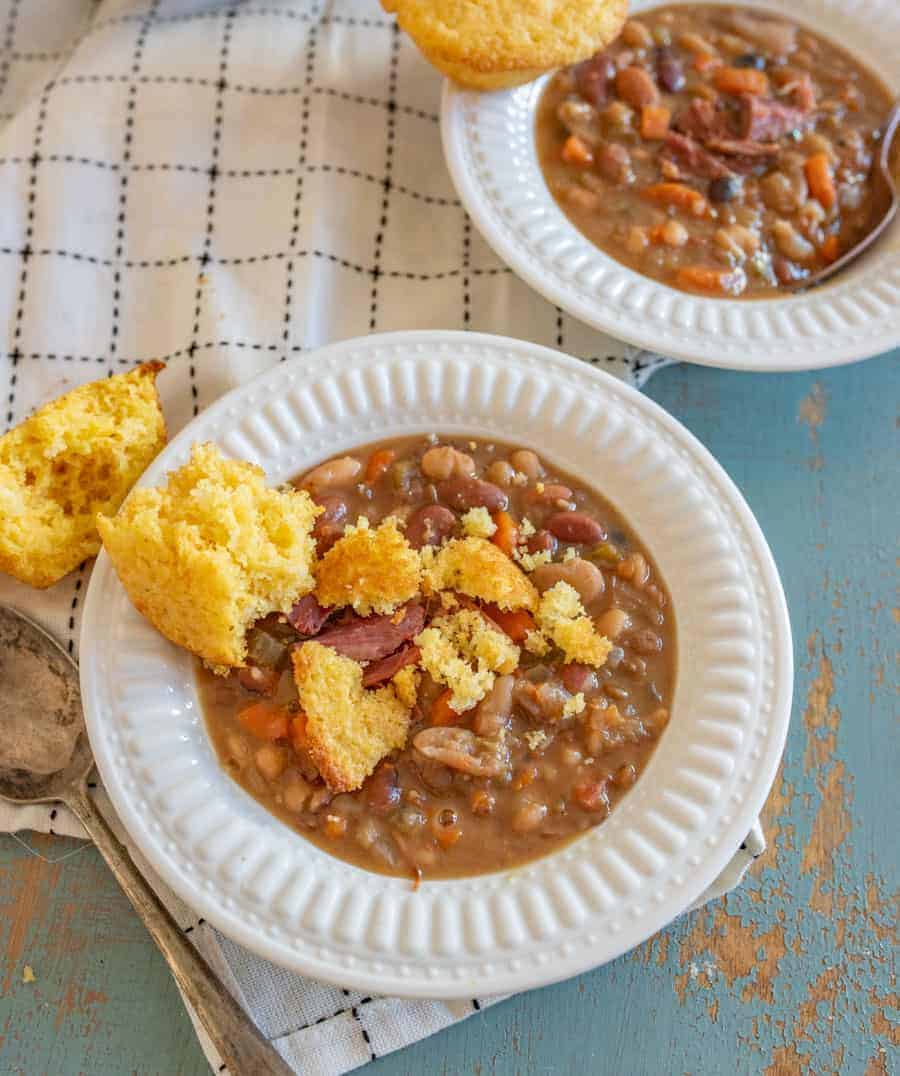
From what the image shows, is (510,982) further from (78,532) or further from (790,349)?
(790,349)

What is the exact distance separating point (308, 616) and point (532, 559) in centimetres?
57

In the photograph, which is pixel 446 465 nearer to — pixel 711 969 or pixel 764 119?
pixel 711 969

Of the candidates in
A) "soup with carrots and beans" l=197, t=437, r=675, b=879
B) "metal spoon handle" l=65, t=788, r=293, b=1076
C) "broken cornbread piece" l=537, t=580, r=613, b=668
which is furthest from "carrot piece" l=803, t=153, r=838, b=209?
"metal spoon handle" l=65, t=788, r=293, b=1076

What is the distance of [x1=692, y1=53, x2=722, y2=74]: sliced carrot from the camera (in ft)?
11.9

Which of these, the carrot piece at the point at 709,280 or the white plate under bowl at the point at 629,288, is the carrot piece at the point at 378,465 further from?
the carrot piece at the point at 709,280

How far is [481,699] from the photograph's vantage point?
2639mm

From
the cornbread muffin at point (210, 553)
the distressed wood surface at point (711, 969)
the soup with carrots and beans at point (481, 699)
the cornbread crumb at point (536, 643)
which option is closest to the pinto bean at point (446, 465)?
the soup with carrots and beans at point (481, 699)

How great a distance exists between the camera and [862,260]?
337 centimetres

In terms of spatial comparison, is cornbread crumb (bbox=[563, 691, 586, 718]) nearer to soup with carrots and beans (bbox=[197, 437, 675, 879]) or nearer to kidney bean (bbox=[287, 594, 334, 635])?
soup with carrots and beans (bbox=[197, 437, 675, 879])

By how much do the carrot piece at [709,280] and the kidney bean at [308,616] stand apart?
4.65 feet

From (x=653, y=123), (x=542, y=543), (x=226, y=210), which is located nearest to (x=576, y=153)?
(x=653, y=123)

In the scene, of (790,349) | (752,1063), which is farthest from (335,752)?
(790,349)

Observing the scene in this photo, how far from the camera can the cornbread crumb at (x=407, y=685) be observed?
2633 millimetres

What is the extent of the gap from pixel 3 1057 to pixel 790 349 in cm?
267
